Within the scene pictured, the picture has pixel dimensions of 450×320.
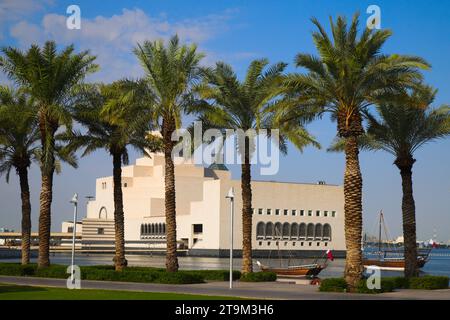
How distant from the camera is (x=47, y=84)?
123ft

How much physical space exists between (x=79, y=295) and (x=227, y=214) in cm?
11468

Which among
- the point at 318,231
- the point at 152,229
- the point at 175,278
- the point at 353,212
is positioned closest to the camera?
the point at 353,212

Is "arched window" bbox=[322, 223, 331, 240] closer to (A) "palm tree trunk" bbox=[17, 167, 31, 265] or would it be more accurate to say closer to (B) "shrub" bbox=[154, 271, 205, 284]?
(A) "palm tree trunk" bbox=[17, 167, 31, 265]

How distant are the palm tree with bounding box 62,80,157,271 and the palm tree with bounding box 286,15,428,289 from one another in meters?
9.67

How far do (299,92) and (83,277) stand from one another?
49.3 feet

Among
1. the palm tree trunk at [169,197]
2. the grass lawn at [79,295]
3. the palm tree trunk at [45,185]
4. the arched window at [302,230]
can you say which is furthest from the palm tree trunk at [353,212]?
the arched window at [302,230]

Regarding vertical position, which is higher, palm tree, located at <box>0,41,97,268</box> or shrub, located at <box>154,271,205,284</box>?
palm tree, located at <box>0,41,97,268</box>

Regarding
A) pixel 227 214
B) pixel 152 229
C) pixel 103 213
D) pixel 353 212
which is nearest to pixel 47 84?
pixel 353 212

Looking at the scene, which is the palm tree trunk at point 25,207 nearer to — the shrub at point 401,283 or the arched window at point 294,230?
the shrub at point 401,283

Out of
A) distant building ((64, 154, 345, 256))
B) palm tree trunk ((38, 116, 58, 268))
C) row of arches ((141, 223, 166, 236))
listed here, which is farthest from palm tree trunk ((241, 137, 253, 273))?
row of arches ((141, 223, 166, 236))

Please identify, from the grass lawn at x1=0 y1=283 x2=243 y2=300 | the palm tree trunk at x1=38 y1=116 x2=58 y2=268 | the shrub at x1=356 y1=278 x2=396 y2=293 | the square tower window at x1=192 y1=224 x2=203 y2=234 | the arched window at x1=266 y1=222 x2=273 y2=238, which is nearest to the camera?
the grass lawn at x1=0 y1=283 x2=243 y2=300

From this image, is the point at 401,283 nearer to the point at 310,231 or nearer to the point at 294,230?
the point at 294,230

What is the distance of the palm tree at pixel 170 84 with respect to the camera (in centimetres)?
3638

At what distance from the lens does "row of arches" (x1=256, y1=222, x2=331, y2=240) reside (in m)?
138
